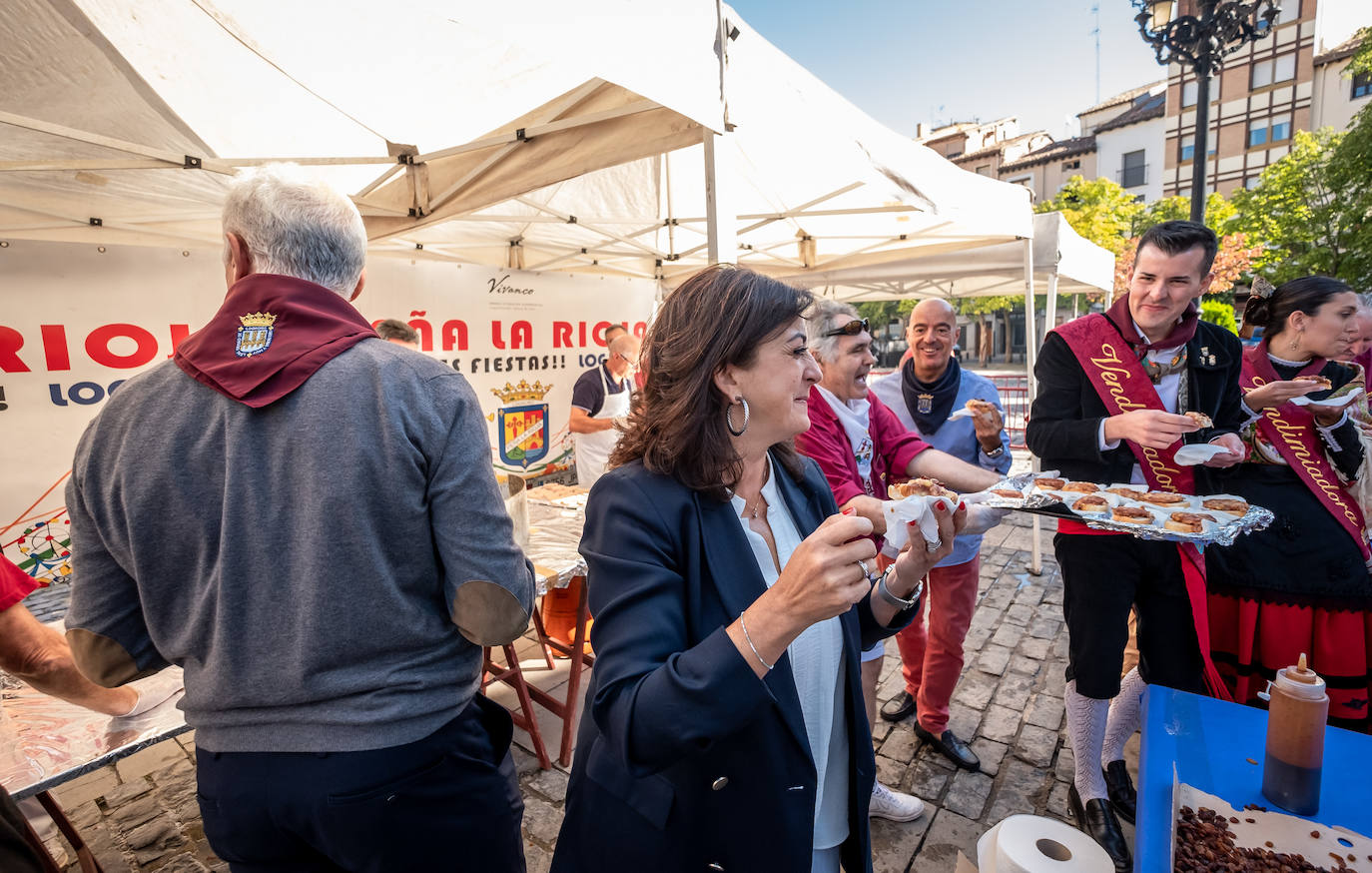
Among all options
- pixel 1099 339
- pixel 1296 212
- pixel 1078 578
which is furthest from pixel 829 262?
pixel 1296 212

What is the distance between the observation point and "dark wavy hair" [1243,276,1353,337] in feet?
8.82

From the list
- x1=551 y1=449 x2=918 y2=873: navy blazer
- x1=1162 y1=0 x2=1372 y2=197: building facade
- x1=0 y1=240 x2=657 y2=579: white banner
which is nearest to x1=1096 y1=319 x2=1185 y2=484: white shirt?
x1=551 y1=449 x2=918 y2=873: navy blazer

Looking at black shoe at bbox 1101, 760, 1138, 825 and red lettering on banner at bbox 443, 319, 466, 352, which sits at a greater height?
red lettering on banner at bbox 443, 319, 466, 352

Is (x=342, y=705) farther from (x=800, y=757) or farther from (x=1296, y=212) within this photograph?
(x=1296, y=212)

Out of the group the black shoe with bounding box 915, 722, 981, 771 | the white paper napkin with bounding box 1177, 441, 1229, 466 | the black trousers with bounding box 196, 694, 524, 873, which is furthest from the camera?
the black shoe with bounding box 915, 722, 981, 771

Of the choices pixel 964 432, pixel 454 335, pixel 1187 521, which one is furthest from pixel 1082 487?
pixel 454 335

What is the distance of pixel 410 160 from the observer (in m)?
3.34

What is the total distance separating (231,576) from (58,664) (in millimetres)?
851

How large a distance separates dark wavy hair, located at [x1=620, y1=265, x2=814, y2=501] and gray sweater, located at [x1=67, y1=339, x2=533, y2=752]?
36cm

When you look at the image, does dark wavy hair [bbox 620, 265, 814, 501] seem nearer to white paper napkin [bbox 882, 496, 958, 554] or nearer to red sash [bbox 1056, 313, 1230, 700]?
white paper napkin [bbox 882, 496, 958, 554]

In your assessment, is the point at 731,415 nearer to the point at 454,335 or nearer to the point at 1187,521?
the point at 1187,521

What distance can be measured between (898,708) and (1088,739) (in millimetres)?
1059

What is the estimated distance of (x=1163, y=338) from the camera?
2445 millimetres

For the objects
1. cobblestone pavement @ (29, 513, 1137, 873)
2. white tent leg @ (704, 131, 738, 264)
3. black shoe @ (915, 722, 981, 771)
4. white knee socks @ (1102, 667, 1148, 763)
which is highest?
white tent leg @ (704, 131, 738, 264)
